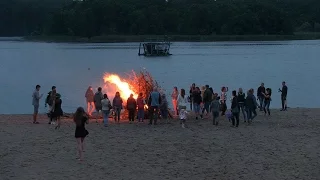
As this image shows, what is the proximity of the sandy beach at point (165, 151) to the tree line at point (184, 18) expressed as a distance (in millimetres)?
120491

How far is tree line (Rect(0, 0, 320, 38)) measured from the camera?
473 ft

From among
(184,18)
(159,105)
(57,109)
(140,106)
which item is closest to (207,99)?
(159,105)

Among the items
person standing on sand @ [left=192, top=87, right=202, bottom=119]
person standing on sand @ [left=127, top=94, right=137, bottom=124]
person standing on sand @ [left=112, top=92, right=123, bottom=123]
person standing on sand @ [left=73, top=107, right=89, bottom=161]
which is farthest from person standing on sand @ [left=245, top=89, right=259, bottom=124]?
person standing on sand @ [left=73, top=107, right=89, bottom=161]

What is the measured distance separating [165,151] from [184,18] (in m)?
134

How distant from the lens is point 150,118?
73.5 feet

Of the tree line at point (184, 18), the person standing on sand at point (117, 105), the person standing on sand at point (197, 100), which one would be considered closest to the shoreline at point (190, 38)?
the tree line at point (184, 18)

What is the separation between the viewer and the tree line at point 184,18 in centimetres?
14412

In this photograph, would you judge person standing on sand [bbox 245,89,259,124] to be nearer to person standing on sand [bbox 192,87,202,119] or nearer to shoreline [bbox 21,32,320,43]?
person standing on sand [bbox 192,87,202,119]

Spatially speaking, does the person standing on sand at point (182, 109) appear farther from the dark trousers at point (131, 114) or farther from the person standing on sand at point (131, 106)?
the dark trousers at point (131, 114)

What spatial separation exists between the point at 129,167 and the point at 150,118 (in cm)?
705

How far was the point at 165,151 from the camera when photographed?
17312 millimetres

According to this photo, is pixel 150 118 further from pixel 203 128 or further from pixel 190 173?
pixel 190 173

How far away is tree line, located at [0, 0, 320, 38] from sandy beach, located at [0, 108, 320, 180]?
120 metres

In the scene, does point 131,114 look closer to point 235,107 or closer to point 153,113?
point 153,113
